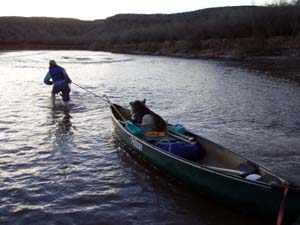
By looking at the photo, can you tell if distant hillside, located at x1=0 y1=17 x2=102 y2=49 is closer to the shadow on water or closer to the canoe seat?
the shadow on water

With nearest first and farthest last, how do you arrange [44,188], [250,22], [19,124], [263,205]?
[263,205], [44,188], [19,124], [250,22]

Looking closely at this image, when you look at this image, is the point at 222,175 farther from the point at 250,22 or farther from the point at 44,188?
the point at 250,22

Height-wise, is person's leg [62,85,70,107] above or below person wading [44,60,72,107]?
below

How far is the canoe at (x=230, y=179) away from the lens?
5.38 m

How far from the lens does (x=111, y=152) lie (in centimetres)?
946

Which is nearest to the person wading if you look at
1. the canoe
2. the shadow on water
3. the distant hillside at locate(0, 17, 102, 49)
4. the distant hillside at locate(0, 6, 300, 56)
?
the shadow on water

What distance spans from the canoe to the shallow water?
1.10 feet

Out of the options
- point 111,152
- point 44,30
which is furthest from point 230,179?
point 44,30

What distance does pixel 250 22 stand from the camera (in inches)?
1889

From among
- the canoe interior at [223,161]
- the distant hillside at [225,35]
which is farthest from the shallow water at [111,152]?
the distant hillside at [225,35]

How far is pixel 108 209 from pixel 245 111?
9069 millimetres

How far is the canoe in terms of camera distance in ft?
17.6

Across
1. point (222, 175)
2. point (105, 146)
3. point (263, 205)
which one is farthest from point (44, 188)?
point (263, 205)

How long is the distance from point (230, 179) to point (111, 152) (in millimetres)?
4204
